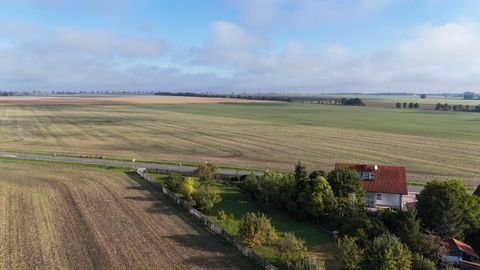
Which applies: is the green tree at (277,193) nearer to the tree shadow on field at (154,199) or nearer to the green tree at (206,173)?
the tree shadow on field at (154,199)

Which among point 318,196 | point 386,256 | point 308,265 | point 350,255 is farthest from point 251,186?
point 386,256

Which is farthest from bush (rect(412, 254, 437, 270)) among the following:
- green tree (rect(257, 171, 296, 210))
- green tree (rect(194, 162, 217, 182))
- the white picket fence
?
green tree (rect(194, 162, 217, 182))

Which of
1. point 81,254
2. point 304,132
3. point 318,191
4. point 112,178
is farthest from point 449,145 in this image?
point 81,254

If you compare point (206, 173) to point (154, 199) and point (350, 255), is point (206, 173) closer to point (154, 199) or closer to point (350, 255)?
point (154, 199)

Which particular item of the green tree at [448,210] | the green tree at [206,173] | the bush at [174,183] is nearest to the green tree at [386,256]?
the green tree at [448,210]

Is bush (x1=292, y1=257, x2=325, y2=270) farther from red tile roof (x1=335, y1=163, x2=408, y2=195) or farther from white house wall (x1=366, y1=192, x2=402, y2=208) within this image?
white house wall (x1=366, y1=192, x2=402, y2=208)
